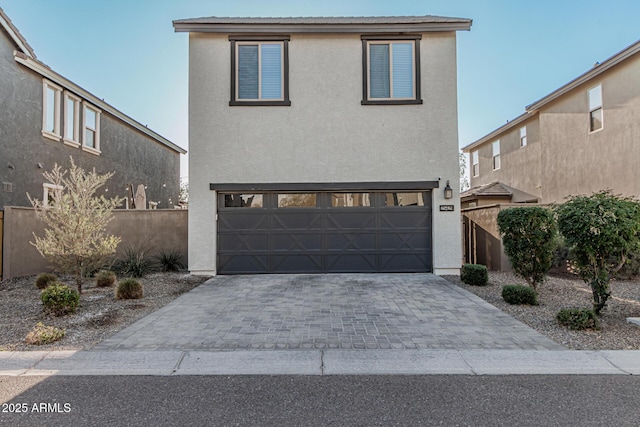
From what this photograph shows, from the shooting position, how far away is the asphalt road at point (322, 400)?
2.93 m

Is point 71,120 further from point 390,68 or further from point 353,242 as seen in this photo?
point 390,68

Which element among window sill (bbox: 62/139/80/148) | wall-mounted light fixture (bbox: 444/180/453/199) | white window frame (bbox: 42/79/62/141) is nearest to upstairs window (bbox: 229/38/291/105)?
wall-mounted light fixture (bbox: 444/180/453/199)

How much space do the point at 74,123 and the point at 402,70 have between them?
12302 mm

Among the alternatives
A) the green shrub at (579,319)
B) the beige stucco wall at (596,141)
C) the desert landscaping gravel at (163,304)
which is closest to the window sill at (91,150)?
the desert landscaping gravel at (163,304)

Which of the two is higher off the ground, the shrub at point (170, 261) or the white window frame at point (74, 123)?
the white window frame at point (74, 123)

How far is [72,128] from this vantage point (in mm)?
13445

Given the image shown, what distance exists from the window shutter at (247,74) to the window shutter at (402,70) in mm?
3988

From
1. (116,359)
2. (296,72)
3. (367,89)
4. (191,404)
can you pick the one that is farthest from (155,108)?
(191,404)

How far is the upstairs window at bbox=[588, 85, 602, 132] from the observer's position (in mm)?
12453

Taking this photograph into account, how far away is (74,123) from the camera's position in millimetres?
13547

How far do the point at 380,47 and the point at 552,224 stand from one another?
21.6 feet

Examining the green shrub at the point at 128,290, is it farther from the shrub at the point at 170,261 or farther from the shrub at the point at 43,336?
the shrub at the point at 170,261

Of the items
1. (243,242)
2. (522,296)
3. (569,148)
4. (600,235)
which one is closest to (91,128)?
(243,242)

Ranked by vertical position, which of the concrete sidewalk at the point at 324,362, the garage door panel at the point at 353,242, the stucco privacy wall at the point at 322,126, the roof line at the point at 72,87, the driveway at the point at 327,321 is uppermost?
the roof line at the point at 72,87
